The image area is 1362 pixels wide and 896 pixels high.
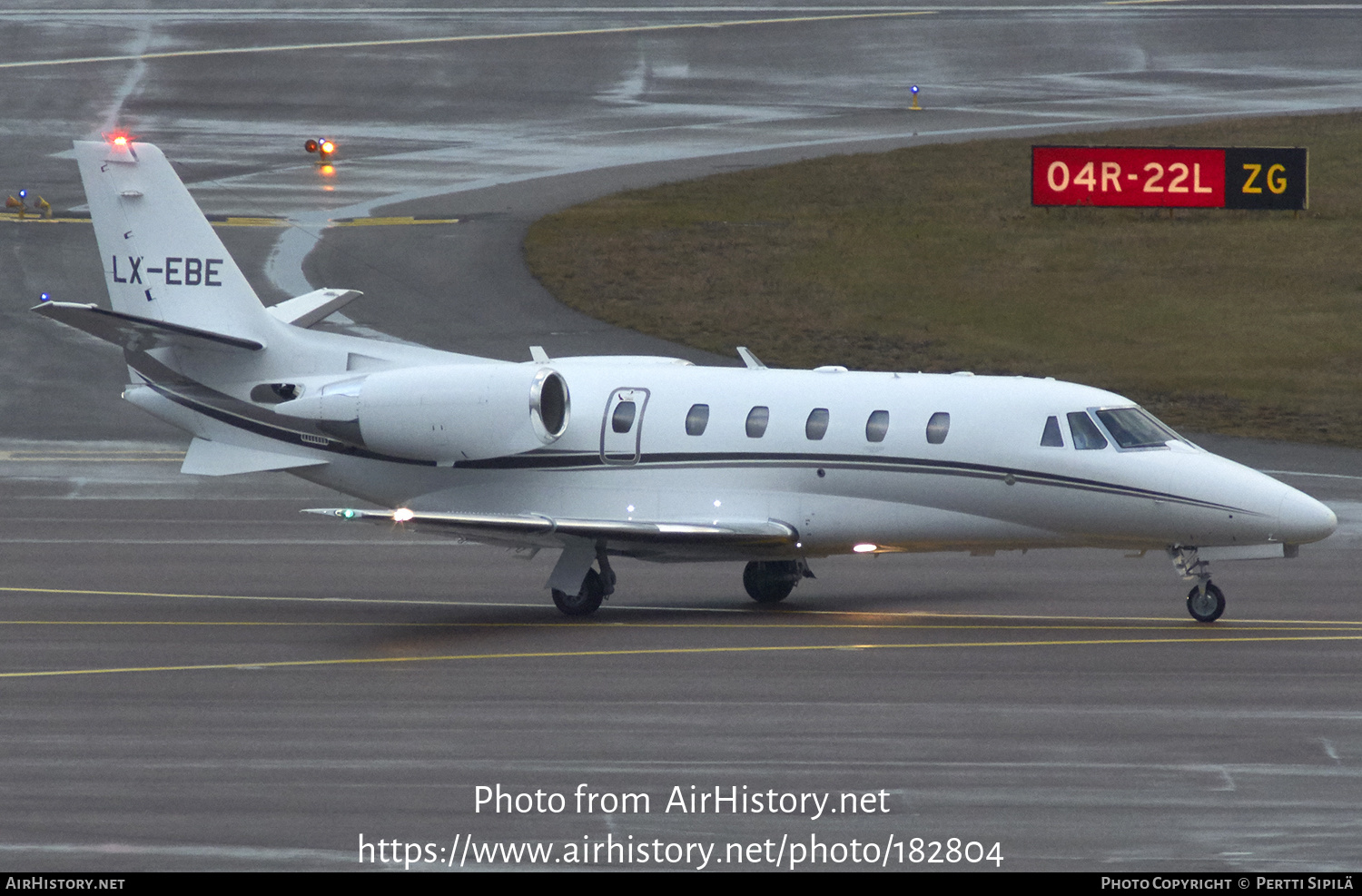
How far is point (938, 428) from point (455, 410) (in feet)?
21.1

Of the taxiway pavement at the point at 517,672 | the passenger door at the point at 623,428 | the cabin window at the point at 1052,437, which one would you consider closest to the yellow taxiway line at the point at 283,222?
the taxiway pavement at the point at 517,672

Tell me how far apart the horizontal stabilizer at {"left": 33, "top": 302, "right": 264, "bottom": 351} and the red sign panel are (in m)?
36.4

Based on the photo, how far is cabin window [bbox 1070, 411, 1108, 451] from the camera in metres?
25.9

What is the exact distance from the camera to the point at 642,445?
27.7 metres

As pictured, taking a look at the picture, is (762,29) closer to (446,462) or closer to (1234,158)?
(1234,158)

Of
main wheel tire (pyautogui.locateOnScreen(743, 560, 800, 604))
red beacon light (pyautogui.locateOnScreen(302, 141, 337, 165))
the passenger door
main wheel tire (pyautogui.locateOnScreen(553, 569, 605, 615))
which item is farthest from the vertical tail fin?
red beacon light (pyautogui.locateOnScreen(302, 141, 337, 165))

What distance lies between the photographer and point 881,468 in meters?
26.4

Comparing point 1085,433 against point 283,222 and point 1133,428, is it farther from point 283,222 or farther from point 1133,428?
point 283,222

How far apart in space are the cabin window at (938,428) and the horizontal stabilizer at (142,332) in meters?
9.62

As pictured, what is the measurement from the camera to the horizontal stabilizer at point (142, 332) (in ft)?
89.9

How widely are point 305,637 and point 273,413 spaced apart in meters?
4.16

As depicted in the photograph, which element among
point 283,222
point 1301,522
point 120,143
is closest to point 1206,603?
point 1301,522

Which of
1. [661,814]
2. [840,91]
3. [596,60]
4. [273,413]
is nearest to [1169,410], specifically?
[273,413]

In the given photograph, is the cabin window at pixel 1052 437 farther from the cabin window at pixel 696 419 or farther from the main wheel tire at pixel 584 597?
the main wheel tire at pixel 584 597
